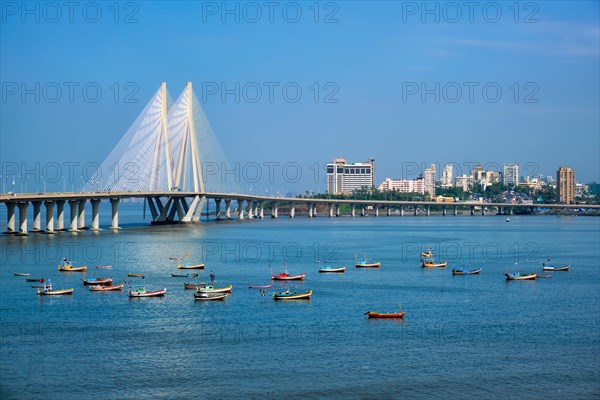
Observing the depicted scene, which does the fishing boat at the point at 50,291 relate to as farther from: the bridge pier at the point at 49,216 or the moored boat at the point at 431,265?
the bridge pier at the point at 49,216

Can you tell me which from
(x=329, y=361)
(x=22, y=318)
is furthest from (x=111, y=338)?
(x=329, y=361)

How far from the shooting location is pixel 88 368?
2795 cm

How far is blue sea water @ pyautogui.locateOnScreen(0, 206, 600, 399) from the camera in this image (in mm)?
26344

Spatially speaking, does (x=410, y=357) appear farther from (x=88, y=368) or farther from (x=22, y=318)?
(x=22, y=318)

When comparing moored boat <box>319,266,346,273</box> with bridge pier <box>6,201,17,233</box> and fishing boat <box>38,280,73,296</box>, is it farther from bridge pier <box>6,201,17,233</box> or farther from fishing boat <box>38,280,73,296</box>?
bridge pier <box>6,201,17,233</box>

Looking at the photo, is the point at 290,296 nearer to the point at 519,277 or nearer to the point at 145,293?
the point at 145,293

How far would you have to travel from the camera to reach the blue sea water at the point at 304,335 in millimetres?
26344

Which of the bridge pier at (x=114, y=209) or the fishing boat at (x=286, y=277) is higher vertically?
the bridge pier at (x=114, y=209)

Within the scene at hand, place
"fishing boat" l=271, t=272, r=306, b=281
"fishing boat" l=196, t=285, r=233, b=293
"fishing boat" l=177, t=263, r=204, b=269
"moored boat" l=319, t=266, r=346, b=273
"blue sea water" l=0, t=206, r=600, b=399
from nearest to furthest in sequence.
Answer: "blue sea water" l=0, t=206, r=600, b=399 < "fishing boat" l=196, t=285, r=233, b=293 < "fishing boat" l=271, t=272, r=306, b=281 < "fishing boat" l=177, t=263, r=204, b=269 < "moored boat" l=319, t=266, r=346, b=273

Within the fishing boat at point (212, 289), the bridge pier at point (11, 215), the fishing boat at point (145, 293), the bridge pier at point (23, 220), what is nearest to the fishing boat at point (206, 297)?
the fishing boat at point (212, 289)

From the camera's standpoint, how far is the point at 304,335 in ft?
108

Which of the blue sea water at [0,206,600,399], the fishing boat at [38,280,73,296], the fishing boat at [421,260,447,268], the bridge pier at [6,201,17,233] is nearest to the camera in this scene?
the blue sea water at [0,206,600,399]

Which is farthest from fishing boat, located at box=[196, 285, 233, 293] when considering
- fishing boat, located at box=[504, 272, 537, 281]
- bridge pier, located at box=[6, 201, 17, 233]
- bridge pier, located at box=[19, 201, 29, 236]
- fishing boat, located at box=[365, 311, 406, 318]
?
bridge pier, located at box=[6, 201, 17, 233]

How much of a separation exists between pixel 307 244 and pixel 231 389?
50.3m
